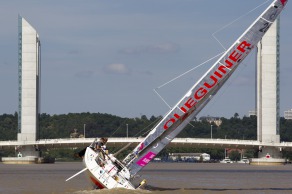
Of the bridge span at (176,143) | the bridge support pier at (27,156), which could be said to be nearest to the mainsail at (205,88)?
the bridge span at (176,143)

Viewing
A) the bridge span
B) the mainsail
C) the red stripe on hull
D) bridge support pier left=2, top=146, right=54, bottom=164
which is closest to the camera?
the mainsail

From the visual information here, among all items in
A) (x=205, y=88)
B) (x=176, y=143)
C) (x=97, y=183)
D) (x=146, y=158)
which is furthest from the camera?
(x=176, y=143)

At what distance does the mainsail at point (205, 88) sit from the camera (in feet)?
156

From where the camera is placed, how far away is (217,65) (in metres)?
47.8

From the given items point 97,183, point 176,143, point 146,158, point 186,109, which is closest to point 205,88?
point 186,109

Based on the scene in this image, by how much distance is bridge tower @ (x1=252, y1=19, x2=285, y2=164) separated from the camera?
13950 centimetres

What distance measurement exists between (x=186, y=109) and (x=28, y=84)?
309 ft

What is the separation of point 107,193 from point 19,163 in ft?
310

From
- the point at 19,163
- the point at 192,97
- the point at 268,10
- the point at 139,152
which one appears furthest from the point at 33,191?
the point at 19,163

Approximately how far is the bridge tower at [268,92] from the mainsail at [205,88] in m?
90.7

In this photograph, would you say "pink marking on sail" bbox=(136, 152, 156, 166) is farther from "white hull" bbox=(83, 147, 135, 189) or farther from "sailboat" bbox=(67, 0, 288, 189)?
"white hull" bbox=(83, 147, 135, 189)

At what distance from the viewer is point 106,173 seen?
159 feet

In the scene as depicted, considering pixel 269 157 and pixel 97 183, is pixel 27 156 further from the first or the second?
pixel 97 183

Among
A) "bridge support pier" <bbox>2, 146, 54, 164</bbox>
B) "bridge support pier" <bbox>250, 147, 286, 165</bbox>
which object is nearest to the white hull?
"bridge support pier" <bbox>250, 147, 286, 165</bbox>
